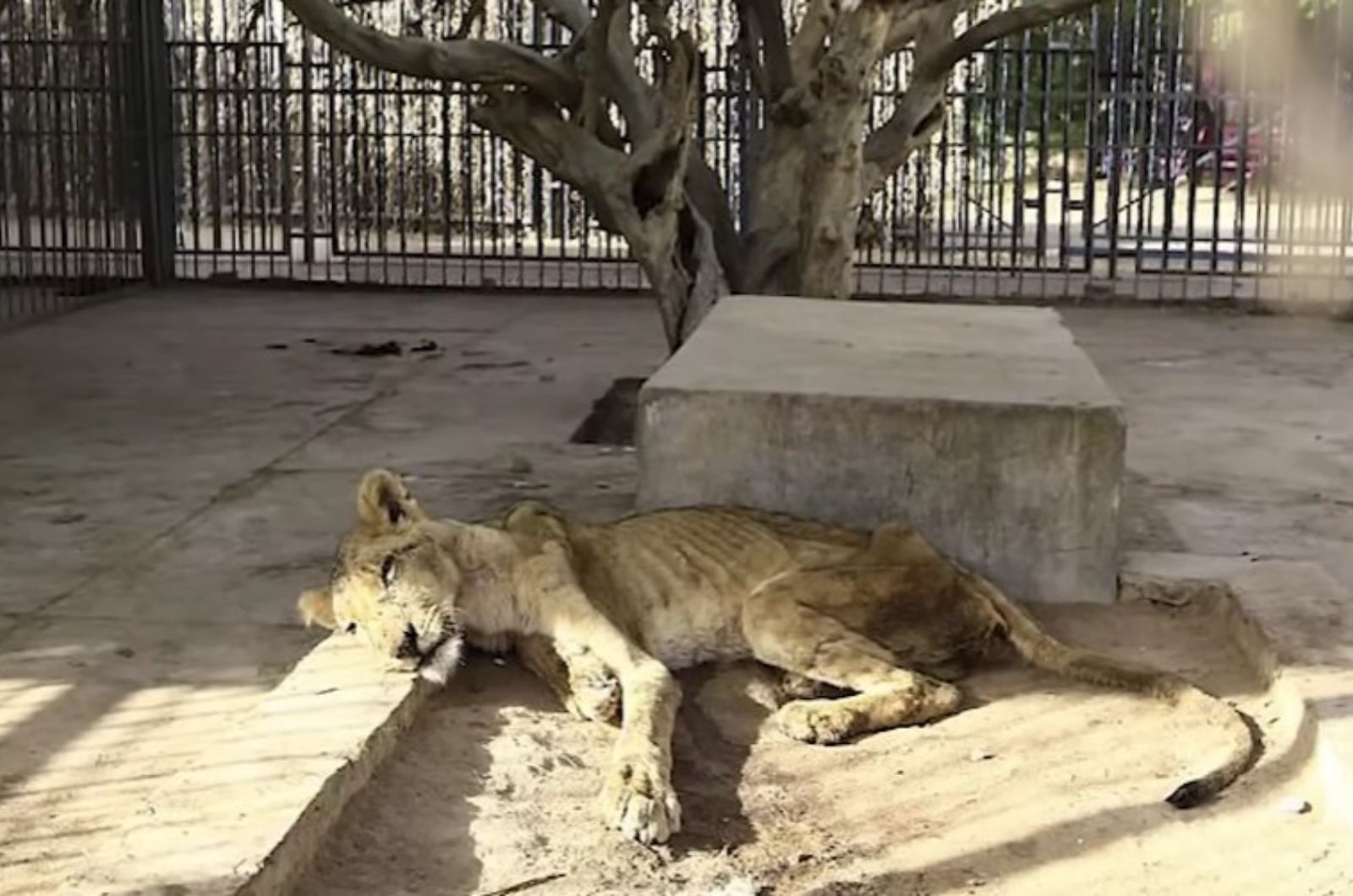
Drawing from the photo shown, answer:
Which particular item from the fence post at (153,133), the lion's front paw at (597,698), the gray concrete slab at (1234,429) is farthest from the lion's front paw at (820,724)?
the fence post at (153,133)

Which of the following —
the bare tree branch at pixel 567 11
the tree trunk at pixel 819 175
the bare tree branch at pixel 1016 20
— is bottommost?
the tree trunk at pixel 819 175

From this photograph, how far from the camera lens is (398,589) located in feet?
14.8

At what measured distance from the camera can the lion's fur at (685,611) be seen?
4508 millimetres

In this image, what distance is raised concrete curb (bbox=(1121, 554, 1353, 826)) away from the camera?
425cm

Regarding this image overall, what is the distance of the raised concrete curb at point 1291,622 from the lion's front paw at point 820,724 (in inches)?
41.4

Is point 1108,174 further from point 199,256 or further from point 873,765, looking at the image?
point 873,765

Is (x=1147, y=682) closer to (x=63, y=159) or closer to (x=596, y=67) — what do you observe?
(x=596, y=67)

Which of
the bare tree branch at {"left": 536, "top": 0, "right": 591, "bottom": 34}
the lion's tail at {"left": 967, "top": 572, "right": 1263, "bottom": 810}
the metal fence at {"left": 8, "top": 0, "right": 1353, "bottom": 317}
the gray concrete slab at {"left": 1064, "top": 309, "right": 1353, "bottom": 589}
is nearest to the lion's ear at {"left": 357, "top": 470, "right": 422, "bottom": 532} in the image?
the lion's tail at {"left": 967, "top": 572, "right": 1263, "bottom": 810}

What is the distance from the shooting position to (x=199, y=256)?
15.7 m

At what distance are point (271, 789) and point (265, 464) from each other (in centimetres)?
434

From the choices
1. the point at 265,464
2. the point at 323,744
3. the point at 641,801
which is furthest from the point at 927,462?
the point at 265,464

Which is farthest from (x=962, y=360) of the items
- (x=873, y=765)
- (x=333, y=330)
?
(x=333, y=330)

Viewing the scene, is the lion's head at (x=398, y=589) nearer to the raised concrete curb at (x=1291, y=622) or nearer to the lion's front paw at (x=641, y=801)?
the lion's front paw at (x=641, y=801)

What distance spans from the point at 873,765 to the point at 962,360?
223 cm
